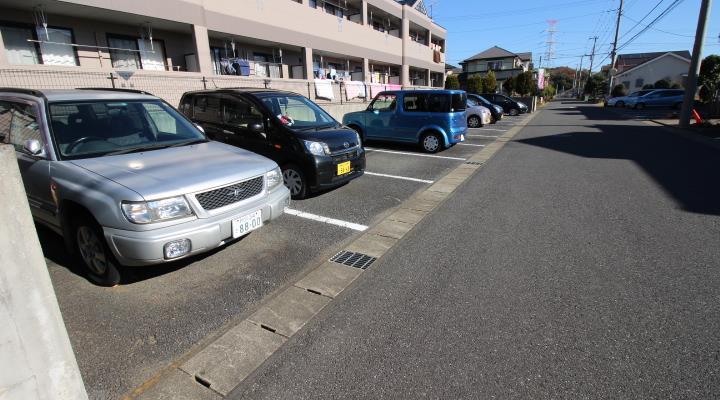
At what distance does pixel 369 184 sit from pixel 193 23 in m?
9.47

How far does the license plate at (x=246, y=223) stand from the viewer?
302 centimetres

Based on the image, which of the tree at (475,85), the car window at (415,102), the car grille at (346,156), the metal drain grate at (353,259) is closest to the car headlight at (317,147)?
the car grille at (346,156)

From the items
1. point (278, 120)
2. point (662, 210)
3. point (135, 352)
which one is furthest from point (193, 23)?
point (662, 210)

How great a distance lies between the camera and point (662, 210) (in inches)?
187

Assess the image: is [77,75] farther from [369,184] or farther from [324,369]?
[324,369]

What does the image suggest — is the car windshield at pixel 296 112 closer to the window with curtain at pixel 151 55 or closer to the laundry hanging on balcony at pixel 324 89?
the window with curtain at pixel 151 55

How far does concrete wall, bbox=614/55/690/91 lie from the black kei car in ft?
203

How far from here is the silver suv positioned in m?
2.60

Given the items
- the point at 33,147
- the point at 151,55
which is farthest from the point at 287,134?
the point at 151,55

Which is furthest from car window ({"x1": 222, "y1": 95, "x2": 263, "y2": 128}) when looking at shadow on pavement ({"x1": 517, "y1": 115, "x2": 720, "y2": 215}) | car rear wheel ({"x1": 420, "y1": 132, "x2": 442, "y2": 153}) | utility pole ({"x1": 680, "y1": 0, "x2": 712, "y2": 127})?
utility pole ({"x1": 680, "y1": 0, "x2": 712, "y2": 127})

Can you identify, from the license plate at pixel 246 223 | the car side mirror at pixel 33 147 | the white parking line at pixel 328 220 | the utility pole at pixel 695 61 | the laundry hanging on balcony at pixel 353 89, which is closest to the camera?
the car side mirror at pixel 33 147

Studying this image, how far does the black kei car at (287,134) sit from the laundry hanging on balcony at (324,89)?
9.08 m

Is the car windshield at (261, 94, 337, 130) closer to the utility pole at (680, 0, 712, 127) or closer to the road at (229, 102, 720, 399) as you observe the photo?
the road at (229, 102, 720, 399)

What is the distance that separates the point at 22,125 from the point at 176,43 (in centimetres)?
1102
